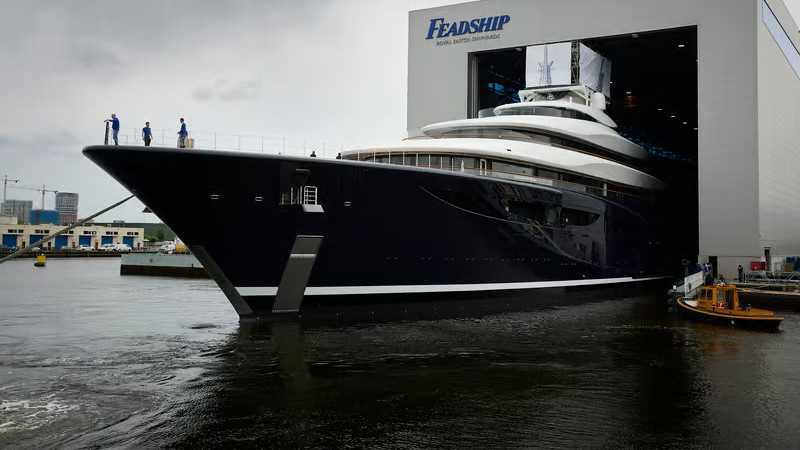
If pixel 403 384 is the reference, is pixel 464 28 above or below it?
above

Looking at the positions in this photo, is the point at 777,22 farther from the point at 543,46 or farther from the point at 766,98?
the point at 543,46

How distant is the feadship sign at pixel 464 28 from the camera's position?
106 feet

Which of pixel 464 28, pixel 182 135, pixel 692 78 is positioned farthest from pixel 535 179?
pixel 692 78

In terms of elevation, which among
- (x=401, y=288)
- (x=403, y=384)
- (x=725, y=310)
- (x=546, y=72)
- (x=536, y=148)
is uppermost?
(x=546, y=72)

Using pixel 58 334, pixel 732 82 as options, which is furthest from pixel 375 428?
pixel 732 82

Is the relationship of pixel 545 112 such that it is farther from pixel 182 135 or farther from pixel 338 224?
pixel 182 135

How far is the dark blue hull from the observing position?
14.0 metres

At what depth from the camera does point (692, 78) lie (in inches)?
1465

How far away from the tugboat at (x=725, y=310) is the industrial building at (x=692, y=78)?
30.2 ft

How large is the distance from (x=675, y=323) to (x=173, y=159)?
1477 centimetres

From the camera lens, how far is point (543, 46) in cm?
3066

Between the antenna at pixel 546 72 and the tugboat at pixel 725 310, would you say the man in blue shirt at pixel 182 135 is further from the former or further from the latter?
the antenna at pixel 546 72

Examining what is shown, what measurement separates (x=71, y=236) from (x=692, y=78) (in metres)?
107

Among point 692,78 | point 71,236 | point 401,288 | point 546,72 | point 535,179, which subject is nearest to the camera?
point 401,288
